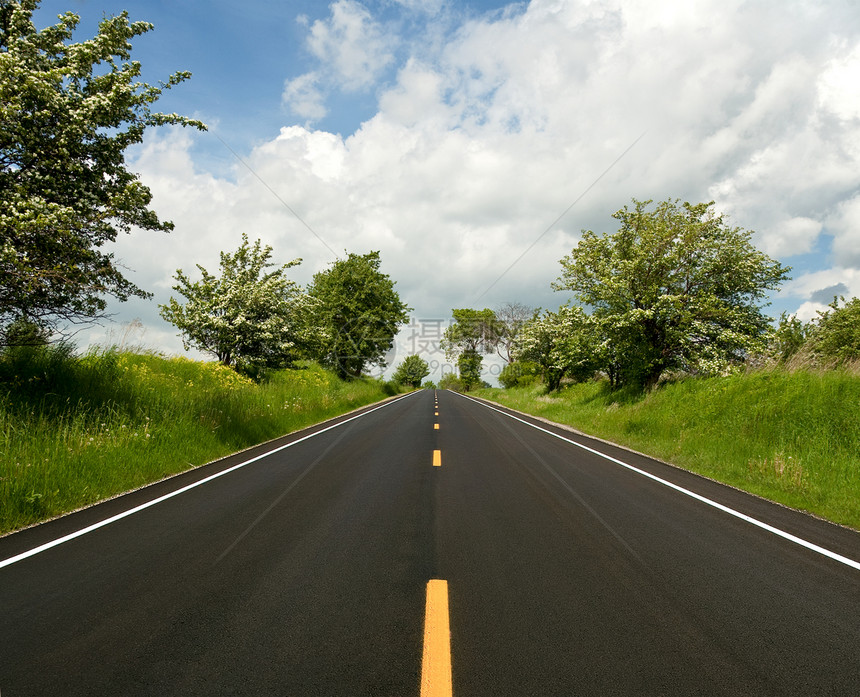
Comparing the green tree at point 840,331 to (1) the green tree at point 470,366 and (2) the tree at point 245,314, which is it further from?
(1) the green tree at point 470,366

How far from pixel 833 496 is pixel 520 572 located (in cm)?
631

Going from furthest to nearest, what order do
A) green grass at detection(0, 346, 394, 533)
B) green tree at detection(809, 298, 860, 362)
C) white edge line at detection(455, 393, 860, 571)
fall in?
green tree at detection(809, 298, 860, 362)
green grass at detection(0, 346, 394, 533)
white edge line at detection(455, 393, 860, 571)

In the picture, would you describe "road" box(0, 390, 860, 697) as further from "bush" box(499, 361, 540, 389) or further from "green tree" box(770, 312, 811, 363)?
"bush" box(499, 361, 540, 389)

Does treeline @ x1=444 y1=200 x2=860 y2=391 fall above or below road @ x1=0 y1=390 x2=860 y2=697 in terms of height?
above

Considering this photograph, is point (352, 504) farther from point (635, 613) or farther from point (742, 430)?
point (742, 430)

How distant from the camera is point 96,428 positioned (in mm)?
7750

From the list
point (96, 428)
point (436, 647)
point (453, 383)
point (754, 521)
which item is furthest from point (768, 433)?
point (453, 383)

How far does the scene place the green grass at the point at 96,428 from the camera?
5.91 metres

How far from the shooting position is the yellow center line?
2.39 metres

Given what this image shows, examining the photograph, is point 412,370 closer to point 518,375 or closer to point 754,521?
point 518,375

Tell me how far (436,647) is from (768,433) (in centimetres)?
1073

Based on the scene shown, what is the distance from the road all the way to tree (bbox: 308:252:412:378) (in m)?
30.6

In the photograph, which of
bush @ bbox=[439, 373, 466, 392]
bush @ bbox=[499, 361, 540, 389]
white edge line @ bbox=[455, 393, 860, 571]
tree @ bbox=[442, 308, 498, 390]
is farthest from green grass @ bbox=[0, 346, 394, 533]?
bush @ bbox=[439, 373, 466, 392]

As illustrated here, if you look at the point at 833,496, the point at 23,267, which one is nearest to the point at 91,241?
the point at 23,267
